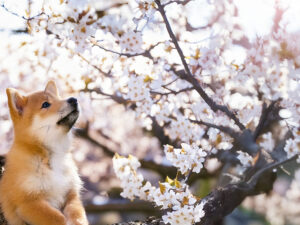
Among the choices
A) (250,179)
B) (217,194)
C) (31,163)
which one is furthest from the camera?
(250,179)

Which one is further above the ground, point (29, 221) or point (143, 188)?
point (143, 188)

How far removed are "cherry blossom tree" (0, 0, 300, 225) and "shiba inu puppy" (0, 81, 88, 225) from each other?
47 cm

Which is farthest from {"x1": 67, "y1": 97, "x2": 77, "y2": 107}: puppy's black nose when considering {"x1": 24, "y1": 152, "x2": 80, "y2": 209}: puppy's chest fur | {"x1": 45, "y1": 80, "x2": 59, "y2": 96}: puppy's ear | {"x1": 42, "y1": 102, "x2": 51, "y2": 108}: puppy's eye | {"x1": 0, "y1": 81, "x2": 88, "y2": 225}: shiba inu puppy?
{"x1": 24, "y1": 152, "x2": 80, "y2": 209}: puppy's chest fur

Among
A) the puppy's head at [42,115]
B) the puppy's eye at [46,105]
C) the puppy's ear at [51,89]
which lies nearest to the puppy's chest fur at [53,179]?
the puppy's head at [42,115]

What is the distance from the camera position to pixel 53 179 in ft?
10.9

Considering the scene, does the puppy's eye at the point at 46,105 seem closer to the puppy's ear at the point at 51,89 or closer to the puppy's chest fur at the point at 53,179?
the puppy's ear at the point at 51,89

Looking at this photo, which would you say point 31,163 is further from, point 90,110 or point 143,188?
point 90,110

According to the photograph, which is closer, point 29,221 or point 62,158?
point 29,221

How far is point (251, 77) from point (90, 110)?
172 inches

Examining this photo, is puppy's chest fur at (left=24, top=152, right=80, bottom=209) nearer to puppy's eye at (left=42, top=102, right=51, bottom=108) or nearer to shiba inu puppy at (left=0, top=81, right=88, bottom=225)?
shiba inu puppy at (left=0, top=81, right=88, bottom=225)

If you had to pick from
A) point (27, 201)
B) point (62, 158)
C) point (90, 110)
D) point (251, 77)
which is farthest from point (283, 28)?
point (90, 110)

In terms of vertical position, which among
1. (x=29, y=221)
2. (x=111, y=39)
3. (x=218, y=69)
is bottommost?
(x=29, y=221)

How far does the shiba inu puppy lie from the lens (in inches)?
123

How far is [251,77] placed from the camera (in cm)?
396
